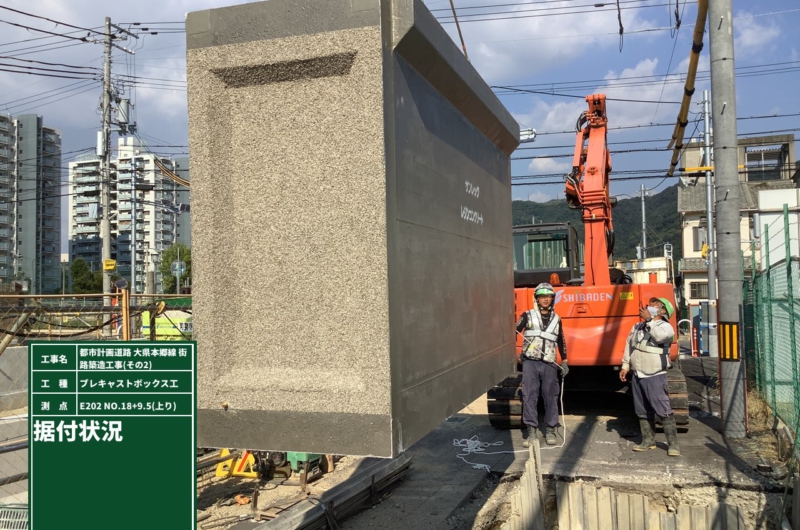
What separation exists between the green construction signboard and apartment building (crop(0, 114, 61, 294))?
94072mm

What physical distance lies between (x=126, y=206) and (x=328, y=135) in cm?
12417

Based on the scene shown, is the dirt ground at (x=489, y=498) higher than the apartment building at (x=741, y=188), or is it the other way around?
the apartment building at (x=741, y=188)

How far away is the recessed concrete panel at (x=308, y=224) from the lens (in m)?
2.67

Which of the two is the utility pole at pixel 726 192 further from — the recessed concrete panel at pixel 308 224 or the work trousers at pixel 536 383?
the recessed concrete panel at pixel 308 224

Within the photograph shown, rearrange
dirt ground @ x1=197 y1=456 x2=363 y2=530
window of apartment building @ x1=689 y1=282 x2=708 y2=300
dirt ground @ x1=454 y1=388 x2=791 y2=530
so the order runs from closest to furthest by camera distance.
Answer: dirt ground @ x1=454 y1=388 x2=791 y2=530, dirt ground @ x1=197 y1=456 x2=363 y2=530, window of apartment building @ x1=689 y1=282 x2=708 y2=300

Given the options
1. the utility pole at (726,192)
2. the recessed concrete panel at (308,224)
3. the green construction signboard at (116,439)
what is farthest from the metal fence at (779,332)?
the green construction signboard at (116,439)

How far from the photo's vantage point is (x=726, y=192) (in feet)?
30.2

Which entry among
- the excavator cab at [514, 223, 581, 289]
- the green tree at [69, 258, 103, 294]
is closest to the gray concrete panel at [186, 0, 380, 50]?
the excavator cab at [514, 223, 581, 289]

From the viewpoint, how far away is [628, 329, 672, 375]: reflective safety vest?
320 inches

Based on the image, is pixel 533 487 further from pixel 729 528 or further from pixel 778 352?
pixel 778 352

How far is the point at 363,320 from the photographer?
2.67 m

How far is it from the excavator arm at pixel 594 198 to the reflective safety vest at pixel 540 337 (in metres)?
2.62

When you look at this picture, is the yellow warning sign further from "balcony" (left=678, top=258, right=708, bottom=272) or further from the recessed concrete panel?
"balcony" (left=678, top=258, right=708, bottom=272)

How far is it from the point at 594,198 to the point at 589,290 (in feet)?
5.21
